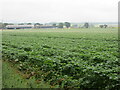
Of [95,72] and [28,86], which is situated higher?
[95,72]

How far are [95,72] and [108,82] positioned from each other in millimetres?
462

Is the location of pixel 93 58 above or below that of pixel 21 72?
above

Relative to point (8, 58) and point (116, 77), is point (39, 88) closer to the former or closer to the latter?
point (116, 77)

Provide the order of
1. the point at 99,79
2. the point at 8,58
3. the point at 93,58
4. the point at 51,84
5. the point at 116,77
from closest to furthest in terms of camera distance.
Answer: the point at 116,77 → the point at 99,79 → the point at 51,84 → the point at 93,58 → the point at 8,58

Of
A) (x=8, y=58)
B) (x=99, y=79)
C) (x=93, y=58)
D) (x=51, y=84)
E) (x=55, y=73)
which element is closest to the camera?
(x=99, y=79)

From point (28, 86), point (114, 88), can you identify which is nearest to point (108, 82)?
point (114, 88)

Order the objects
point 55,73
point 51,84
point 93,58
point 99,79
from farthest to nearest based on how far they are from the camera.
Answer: point 93,58, point 55,73, point 51,84, point 99,79

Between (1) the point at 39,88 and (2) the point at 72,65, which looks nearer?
(1) the point at 39,88

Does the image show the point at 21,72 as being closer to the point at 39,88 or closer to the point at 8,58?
the point at 39,88

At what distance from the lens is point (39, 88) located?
558 centimetres

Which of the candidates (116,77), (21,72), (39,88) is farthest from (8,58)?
(116,77)

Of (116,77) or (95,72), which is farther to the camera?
(95,72)

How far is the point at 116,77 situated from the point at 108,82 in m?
0.39

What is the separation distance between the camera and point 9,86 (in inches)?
231
